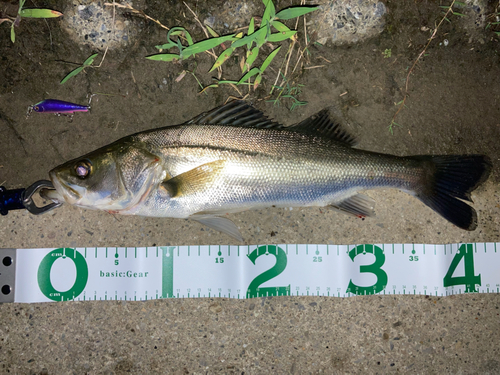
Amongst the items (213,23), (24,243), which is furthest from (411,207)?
(24,243)

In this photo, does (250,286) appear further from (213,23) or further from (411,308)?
(213,23)

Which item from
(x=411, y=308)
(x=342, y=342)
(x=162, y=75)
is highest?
(x=162, y=75)

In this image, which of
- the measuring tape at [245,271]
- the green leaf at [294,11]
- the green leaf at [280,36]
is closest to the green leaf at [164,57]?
the green leaf at [280,36]

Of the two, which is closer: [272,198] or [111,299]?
[272,198]

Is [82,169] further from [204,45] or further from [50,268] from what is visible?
[204,45]

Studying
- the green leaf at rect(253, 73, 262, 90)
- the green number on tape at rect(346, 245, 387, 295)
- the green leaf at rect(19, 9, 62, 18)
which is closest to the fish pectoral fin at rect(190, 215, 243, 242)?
the green number on tape at rect(346, 245, 387, 295)

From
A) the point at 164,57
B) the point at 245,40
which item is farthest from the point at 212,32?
the point at 164,57

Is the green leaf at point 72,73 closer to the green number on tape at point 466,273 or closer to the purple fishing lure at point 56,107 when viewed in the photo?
the purple fishing lure at point 56,107
